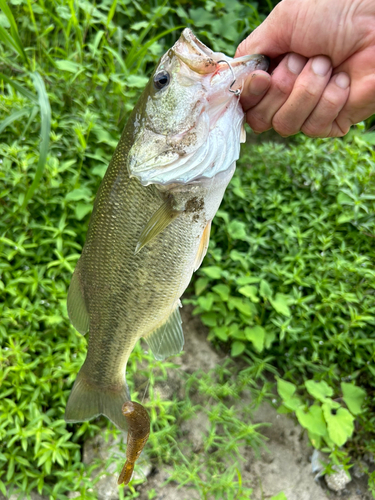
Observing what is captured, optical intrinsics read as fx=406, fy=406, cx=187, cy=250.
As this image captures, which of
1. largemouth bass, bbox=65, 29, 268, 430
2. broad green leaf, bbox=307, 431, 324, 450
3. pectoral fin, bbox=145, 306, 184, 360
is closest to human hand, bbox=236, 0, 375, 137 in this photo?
largemouth bass, bbox=65, 29, 268, 430

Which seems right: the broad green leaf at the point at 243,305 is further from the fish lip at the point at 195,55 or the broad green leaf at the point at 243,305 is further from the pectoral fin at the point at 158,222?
the fish lip at the point at 195,55

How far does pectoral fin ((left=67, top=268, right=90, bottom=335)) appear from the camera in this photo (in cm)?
166

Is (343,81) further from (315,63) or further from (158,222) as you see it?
(158,222)

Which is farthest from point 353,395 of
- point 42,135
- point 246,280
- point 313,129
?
point 42,135

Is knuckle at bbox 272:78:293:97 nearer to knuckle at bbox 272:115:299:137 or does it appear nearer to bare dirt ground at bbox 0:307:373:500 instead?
knuckle at bbox 272:115:299:137

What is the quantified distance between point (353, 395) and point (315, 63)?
7.18 feet

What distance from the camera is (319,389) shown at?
2.67m

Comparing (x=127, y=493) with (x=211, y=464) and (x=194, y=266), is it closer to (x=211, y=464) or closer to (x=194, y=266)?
(x=211, y=464)

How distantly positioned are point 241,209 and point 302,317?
3.33ft

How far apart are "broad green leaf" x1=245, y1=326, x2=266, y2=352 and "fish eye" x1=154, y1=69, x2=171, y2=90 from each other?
189cm

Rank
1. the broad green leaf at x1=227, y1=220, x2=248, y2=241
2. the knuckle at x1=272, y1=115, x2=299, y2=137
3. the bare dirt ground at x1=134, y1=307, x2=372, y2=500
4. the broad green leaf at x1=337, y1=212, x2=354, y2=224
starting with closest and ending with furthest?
the knuckle at x1=272, y1=115, x2=299, y2=137, the bare dirt ground at x1=134, y1=307, x2=372, y2=500, the broad green leaf at x1=227, y1=220, x2=248, y2=241, the broad green leaf at x1=337, y1=212, x2=354, y2=224

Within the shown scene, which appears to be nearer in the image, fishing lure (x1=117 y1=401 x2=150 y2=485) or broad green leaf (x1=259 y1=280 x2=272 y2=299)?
fishing lure (x1=117 y1=401 x2=150 y2=485)

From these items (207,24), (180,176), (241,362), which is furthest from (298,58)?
(207,24)

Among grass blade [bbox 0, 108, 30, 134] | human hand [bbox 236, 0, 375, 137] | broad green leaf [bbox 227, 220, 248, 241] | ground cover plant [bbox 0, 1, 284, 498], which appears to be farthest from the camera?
broad green leaf [bbox 227, 220, 248, 241]
